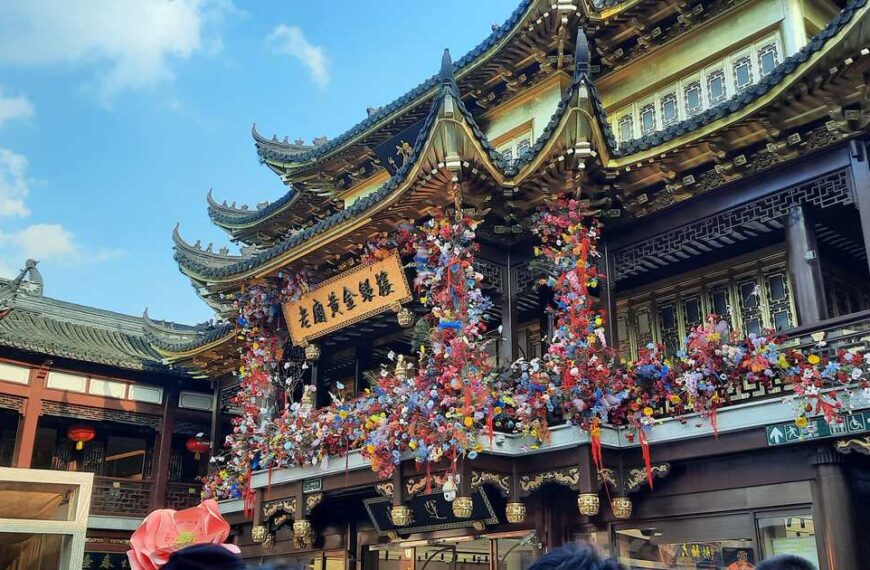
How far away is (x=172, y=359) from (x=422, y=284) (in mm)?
9226

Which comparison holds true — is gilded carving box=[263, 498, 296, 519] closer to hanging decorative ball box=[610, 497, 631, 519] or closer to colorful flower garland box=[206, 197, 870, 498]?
colorful flower garland box=[206, 197, 870, 498]

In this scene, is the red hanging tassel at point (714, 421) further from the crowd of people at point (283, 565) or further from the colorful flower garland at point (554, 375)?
the crowd of people at point (283, 565)

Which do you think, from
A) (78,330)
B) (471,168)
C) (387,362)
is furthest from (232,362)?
(471,168)

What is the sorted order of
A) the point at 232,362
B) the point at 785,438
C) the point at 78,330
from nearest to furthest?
the point at 785,438
the point at 232,362
the point at 78,330

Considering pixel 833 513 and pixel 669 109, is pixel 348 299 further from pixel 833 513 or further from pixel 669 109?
pixel 833 513

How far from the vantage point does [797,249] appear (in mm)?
8367

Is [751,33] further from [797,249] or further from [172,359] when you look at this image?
[172,359]

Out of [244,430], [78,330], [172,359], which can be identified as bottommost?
[244,430]

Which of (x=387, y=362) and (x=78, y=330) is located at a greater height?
(x=78, y=330)

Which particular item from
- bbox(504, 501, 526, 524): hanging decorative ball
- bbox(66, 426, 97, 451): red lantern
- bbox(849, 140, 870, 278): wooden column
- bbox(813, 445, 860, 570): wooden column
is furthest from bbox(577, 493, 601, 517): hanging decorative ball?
bbox(66, 426, 97, 451): red lantern

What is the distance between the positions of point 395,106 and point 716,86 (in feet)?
17.3

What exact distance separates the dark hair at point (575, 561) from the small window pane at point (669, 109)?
9873mm

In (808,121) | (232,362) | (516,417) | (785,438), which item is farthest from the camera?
(232,362)

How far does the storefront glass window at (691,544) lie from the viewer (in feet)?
26.9
